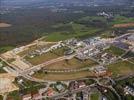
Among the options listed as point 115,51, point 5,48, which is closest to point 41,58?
point 5,48

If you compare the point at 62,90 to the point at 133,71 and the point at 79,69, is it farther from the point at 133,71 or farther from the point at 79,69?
the point at 133,71

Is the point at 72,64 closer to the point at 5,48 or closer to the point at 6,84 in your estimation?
the point at 6,84

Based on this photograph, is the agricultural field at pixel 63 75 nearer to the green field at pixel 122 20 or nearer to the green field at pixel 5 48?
the green field at pixel 5 48

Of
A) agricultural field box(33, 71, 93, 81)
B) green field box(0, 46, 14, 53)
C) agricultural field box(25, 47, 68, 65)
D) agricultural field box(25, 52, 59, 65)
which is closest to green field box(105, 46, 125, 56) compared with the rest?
agricultural field box(25, 47, 68, 65)

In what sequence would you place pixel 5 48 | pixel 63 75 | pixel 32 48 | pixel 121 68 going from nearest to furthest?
pixel 63 75 → pixel 121 68 → pixel 32 48 → pixel 5 48

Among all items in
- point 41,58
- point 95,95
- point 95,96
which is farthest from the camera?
point 41,58

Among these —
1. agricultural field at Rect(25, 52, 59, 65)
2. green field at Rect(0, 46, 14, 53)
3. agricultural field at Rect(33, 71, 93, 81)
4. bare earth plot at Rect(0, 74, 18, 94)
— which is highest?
agricultural field at Rect(25, 52, 59, 65)

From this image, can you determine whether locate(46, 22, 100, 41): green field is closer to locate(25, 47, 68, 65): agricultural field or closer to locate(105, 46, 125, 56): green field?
locate(25, 47, 68, 65): agricultural field

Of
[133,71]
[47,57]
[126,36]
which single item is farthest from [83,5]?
[133,71]
